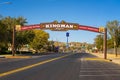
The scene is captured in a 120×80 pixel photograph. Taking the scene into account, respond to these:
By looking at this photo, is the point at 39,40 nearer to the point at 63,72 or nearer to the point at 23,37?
the point at 23,37

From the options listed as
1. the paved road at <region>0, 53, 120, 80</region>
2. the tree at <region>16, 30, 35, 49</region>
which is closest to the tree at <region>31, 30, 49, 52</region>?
the tree at <region>16, 30, 35, 49</region>

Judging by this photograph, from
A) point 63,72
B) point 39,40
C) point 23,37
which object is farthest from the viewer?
point 39,40

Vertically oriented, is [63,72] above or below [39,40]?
below

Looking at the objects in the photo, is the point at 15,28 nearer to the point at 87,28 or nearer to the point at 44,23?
the point at 44,23

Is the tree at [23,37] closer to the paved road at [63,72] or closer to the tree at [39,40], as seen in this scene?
the tree at [39,40]

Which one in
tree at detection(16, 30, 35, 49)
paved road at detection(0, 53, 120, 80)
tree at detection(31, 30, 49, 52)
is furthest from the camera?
tree at detection(31, 30, 49, 52)

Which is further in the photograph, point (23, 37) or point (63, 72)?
point (23, 37)

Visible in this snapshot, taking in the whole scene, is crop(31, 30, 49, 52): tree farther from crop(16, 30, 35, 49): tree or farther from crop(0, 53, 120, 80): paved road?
crop(0, 53, 120, 80): paved road

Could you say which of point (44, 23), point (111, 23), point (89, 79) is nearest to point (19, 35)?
point (111, 23)

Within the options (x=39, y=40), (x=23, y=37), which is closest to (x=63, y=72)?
(x=23, y=37)

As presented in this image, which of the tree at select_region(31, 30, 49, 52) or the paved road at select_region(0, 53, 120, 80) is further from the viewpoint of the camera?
the tree at select_region(31, 30, 49, 52)

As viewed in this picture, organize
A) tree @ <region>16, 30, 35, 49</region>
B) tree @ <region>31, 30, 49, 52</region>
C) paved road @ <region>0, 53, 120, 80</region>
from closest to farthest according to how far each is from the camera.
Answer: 1. paved road @ <region>0, 53, 120, 80</region>
2. tree @ <region>16, 30, 35, 49</region>
3. tree @ <region>31, 30, 49, 52</region>

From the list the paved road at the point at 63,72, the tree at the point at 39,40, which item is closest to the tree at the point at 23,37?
the tree at the point at 39,40

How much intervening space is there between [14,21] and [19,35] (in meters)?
4.36
